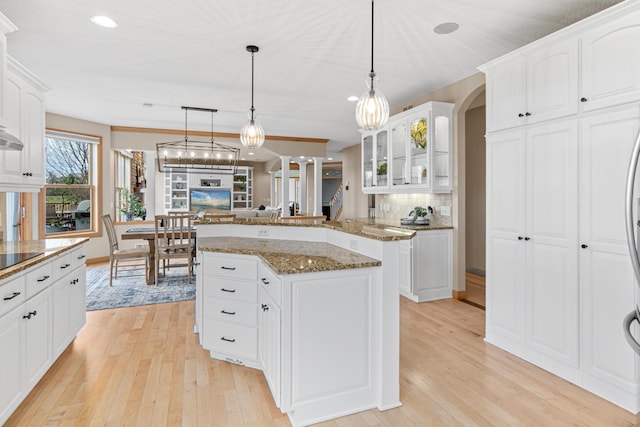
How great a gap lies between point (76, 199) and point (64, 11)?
4.57m

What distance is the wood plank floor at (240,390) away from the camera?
1986mm

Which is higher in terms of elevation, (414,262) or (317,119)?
(317,119)

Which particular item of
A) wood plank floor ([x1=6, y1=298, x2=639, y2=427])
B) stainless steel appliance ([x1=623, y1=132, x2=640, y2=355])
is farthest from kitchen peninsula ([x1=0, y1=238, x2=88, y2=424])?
stainless steel appliance ([x1=623, y1=132, x2=640, y2=355])

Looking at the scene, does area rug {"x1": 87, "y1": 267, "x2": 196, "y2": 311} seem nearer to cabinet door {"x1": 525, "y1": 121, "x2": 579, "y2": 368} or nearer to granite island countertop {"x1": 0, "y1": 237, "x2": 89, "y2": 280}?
granite island countertop {"x1": 0, "y1": 237, "x2": 89, "y2": 280}

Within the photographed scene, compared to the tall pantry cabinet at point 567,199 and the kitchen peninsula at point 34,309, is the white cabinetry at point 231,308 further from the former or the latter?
the tall pantry cabinet at point 567,199

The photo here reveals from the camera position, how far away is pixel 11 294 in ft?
6.31

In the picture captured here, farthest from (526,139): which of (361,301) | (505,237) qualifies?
(361,301)

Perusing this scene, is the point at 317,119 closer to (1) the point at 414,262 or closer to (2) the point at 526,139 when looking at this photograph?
(1) the point at 414,262

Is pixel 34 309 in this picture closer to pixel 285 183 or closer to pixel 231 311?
pixel 231 311

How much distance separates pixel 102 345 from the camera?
2990 mm

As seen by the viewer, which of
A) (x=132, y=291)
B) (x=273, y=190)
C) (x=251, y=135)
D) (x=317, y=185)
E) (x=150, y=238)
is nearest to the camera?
(x=251, y=135)

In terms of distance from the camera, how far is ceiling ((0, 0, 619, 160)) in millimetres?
2553

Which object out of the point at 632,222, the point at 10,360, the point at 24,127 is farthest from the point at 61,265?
the point at 632,222

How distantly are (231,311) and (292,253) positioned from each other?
65 centimetres
